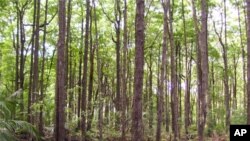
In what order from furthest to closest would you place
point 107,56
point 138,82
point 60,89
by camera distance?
point 107,56
point 60,89
point 138,82

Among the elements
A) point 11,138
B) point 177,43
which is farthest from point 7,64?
point 11,138

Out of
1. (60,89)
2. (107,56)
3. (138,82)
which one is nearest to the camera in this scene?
(138,82)

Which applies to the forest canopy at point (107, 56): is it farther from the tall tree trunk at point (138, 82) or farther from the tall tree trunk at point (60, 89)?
the tall tree trunk at point (138, 82)

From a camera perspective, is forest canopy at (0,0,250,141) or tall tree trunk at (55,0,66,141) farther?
forest canopy at (0,0,250,141)

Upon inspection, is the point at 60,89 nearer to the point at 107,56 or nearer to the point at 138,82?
the point at 138,82

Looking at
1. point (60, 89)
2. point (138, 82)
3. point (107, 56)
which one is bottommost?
point (60, 89)

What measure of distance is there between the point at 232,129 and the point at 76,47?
20.1 metres

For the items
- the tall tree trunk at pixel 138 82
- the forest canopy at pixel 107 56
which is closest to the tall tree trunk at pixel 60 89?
the forest canopy at pixel 107 56

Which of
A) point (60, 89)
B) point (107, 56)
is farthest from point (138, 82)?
point (107, 56)

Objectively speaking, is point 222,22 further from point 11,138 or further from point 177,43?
point 11,138

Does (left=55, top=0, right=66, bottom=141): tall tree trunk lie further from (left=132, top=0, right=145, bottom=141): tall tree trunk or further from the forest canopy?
(left=132, top=0, right=145, bottom=141): tall tree trunk

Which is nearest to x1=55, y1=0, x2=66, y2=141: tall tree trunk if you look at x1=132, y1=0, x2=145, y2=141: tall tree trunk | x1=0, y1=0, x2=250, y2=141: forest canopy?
x1=0, y1=0, x2=250, y2=141: forest canopy

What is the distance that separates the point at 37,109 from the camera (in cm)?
1578

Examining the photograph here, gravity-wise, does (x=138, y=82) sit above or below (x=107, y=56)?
below
